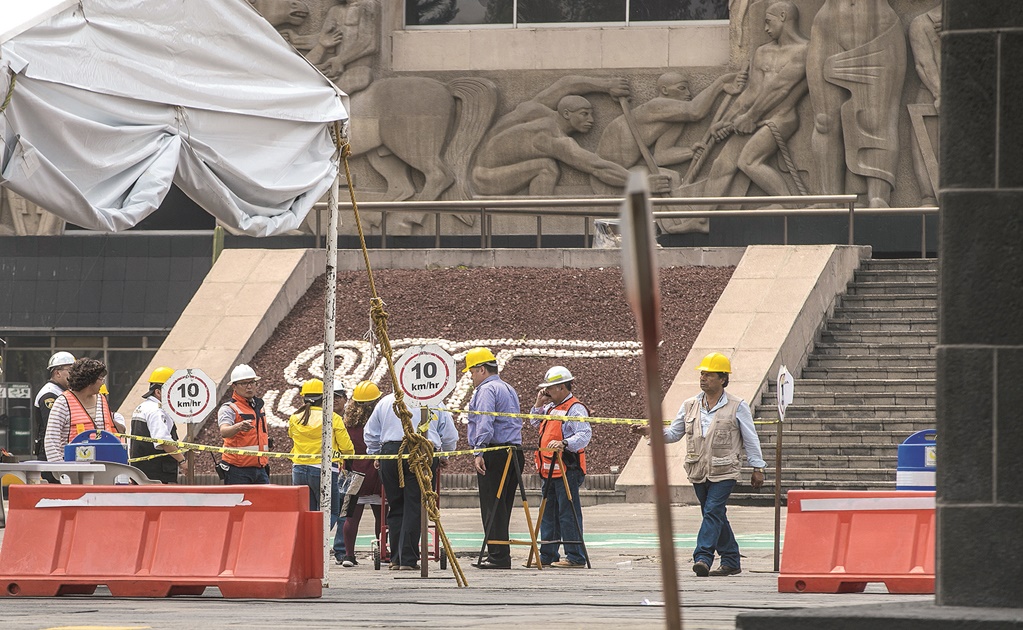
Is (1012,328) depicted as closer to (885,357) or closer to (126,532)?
(126,532)

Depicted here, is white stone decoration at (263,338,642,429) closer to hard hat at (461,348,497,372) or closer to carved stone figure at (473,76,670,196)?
carved stone figure at (473,76,670,196)

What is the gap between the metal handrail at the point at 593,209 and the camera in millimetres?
30594

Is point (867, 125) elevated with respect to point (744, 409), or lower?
elevated

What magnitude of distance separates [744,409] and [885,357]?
1134 cm

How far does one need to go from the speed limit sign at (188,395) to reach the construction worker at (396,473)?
94.8 inches

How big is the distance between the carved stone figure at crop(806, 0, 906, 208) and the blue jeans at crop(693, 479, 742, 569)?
775 inches

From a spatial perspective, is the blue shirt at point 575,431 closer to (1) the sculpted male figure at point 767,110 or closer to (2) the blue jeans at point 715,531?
(2) the blue jeans at point 715,531

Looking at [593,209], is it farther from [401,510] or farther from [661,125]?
[401,510]

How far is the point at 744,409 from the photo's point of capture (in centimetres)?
1420

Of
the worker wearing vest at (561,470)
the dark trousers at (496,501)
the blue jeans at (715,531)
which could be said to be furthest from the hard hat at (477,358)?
the blue jeans at (715,531)

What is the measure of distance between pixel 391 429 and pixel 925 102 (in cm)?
1991

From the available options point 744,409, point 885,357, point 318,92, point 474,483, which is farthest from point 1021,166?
point 885,357

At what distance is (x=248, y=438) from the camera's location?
16.5m

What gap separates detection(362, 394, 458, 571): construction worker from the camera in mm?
14625
